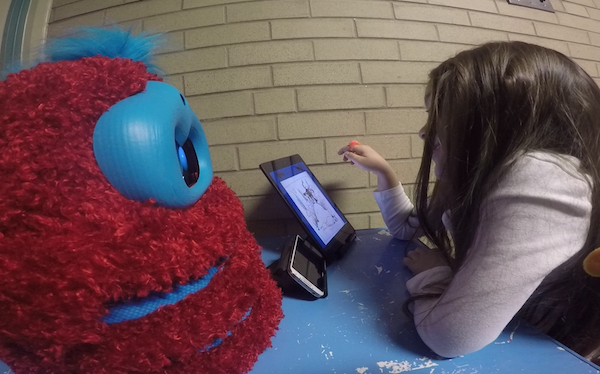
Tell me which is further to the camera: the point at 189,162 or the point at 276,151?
the point at 276,151

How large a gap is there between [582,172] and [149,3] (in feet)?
3.80

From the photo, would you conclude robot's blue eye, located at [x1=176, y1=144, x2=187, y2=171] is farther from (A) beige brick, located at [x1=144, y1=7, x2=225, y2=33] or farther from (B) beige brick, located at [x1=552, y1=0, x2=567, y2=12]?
(B) beige brick, located at [x1=552, y1=0, x2=567, y2=12]

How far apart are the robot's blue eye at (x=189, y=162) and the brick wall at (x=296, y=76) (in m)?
0.47

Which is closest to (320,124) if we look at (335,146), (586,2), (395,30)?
(335,146)

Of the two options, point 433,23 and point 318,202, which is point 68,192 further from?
point 433,23

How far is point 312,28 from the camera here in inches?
39.1

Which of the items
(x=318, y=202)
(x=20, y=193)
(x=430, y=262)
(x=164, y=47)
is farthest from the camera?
(x=318, y=202)

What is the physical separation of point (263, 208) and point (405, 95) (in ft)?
1.90

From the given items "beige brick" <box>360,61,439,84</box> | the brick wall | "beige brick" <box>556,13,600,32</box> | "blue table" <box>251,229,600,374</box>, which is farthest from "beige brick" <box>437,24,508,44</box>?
"blue table" <box>251,229,600,374</box>

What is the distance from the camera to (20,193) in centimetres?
32

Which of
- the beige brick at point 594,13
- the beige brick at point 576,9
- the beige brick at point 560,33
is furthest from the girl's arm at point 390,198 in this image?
the beige brick at point 594,13

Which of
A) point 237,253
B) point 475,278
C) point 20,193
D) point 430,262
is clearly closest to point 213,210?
point 237,253

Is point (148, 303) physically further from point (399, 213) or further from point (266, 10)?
point (266, 10)

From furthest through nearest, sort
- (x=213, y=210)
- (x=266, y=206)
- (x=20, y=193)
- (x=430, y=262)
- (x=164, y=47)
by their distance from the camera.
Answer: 1. (x=266, y=206)
2. (x=430, y=262)
3. (x=164, y=47)
4. (x=213, y=210)
5. (x=20, y=193)
